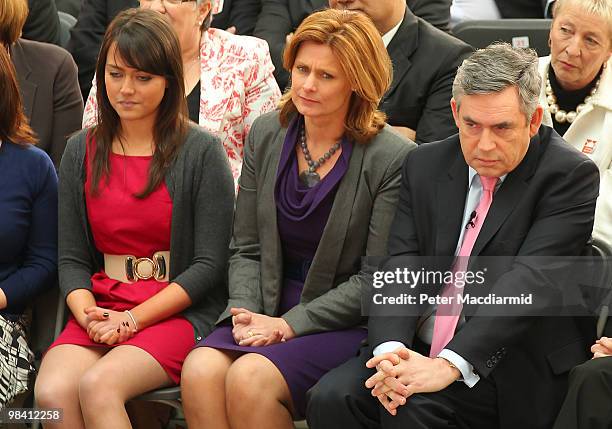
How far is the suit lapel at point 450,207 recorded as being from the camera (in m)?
3.29

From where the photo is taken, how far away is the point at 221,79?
433 cm

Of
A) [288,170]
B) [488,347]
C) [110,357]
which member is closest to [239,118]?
[288,170]

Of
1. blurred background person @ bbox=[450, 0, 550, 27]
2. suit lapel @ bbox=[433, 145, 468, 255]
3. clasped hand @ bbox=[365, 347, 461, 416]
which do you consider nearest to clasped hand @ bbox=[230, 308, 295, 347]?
clasped hand @ bbox=[365, 347, 461, 416]

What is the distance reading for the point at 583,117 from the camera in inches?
157

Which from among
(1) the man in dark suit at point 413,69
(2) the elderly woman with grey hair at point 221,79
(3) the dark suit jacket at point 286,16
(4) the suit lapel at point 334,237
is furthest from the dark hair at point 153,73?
(3) the dark suit jacket at point 286,16

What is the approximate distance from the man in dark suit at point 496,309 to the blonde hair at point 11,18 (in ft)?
6.24

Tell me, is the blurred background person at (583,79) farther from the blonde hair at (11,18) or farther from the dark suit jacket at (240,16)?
the blonde hair at (11,18)

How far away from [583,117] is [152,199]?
1590mm

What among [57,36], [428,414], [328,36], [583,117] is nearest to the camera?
[428,414]

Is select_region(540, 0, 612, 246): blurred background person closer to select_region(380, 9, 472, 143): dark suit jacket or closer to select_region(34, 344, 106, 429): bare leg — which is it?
select_region(380, 9, 472, 143): dark suit jacket

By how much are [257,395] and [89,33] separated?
254cm

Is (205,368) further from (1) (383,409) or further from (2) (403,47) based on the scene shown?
(2) (403,47)

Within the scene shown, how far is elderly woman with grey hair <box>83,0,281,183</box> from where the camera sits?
4289mm

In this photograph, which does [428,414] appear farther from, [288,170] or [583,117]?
[583,117]
